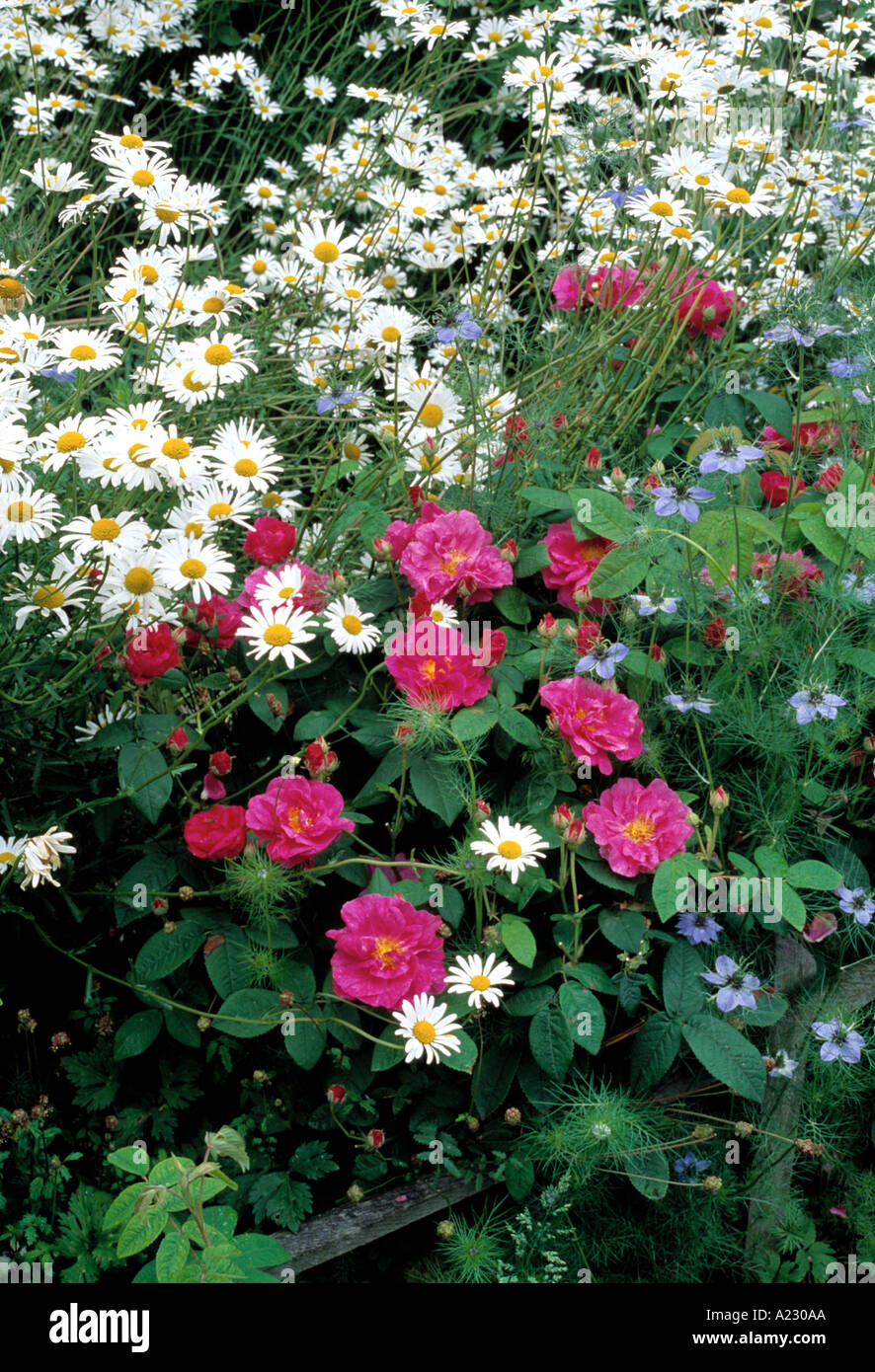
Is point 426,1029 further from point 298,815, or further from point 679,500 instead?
point 679,500

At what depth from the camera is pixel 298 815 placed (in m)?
1.54

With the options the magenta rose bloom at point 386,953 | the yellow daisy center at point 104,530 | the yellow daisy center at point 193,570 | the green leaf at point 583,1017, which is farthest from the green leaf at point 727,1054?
the yellow daisy center at point 104,530

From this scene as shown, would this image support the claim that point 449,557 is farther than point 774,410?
No

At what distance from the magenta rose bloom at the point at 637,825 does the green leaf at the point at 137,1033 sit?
0.65 meters

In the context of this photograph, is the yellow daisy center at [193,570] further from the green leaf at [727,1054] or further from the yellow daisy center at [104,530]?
the green leaf at [727,1054]

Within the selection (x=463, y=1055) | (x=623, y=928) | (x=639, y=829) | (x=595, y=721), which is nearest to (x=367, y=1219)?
(x=463, y=1055)

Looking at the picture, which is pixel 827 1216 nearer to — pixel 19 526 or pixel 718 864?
pixel 718 864

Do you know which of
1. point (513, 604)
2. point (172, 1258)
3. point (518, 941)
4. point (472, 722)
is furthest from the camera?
point (513, 604)

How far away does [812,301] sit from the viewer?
2.30 meters

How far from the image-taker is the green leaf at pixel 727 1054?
1.50m

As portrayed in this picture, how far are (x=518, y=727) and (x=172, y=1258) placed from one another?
31.0 inches

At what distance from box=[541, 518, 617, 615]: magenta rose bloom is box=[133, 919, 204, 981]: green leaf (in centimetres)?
74

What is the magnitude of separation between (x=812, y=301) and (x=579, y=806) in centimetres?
122

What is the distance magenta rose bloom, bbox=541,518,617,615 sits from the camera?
5.96 feet
